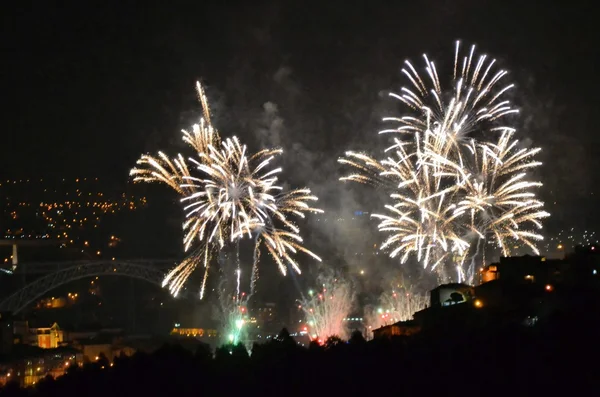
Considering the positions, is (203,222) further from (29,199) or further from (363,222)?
(29,199)

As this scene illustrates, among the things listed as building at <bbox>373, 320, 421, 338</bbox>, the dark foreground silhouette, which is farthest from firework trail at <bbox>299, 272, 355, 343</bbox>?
the dark foreground silhouette

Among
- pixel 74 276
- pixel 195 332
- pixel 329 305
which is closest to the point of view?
pixel 329 305

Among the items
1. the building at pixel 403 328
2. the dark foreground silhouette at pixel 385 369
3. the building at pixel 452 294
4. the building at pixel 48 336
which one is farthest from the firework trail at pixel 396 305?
the dark foreground silhouette at pixel 385 369

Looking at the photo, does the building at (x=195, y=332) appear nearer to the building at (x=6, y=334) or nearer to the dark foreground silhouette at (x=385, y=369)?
the building at (x=6, y=334)

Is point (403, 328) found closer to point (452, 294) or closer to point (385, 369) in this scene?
point (452, 294)

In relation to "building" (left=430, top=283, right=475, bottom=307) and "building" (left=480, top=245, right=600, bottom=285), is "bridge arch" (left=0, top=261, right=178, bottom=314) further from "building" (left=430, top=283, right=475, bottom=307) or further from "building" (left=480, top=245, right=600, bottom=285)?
"building" (left=480, top=245, right=600, bottom=285)

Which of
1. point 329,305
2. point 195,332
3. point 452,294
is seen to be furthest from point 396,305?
point 195,332
